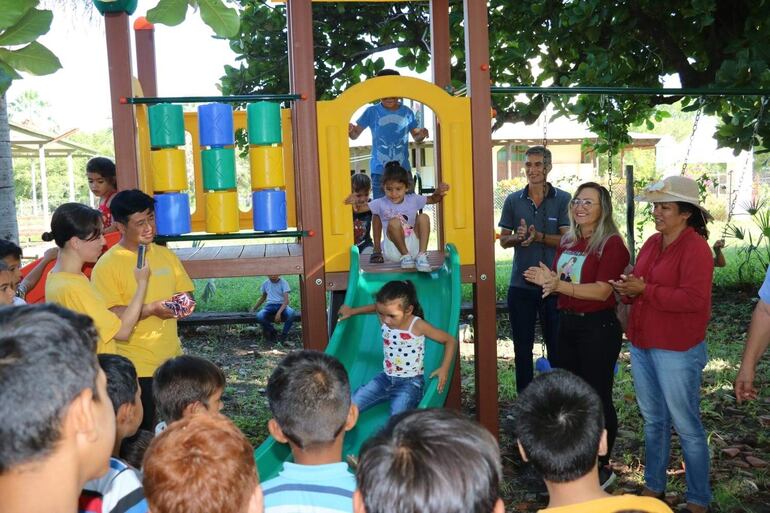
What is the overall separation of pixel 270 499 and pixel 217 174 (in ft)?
10.4

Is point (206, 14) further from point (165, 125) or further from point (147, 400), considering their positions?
point (165, 125)

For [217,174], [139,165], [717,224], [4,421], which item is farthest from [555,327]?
[717,224]

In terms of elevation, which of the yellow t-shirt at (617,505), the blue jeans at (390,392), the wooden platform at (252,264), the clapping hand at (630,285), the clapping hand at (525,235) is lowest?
the blue jeans at (390,392)

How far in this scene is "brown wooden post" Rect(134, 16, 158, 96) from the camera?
7.01 metres

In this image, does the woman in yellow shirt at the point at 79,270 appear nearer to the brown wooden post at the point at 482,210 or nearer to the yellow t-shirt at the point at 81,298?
the yellow t-shirt at the point at 81,298

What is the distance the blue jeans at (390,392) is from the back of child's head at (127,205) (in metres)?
1.79

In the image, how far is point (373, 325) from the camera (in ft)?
19.2

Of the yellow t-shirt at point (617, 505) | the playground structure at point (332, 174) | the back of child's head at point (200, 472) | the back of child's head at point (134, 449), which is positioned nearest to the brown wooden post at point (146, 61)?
the playground structure at point (332, 174)

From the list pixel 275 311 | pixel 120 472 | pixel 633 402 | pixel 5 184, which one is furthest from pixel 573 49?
pixel 120 472

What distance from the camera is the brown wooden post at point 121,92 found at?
4.89 meters

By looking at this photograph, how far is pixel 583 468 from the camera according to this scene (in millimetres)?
2246

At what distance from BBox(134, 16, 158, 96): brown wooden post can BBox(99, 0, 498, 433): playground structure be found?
1828 millimetres

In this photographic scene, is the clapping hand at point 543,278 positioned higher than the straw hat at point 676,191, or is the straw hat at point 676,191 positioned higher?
the straw hat at point 676,191

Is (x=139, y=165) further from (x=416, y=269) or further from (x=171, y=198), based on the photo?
(x=416, y=269)
